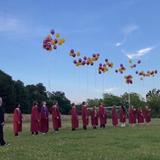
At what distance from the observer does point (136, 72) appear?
1955 inches

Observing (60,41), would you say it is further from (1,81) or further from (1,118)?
(1,81)

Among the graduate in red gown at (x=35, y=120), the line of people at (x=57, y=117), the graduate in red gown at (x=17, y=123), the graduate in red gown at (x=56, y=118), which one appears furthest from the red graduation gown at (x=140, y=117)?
the graduate in red gown at (x=17, y=123)

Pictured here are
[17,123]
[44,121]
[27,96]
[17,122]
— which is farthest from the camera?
[27,96]

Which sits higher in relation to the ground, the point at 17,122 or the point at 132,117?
the point at 132,117

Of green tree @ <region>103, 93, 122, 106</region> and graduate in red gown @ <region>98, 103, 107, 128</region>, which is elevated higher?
green tree @ <region>103, 93, 122, 106</region>

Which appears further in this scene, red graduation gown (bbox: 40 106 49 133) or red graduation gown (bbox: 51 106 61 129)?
red graduation gown (bbox: 51 106 61 129)

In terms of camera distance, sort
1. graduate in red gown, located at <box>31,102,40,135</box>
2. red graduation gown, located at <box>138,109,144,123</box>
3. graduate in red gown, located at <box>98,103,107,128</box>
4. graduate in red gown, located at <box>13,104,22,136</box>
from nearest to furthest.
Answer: graduate in red gown, located at <box>13,104,22,136</box> < graduate in red gown, located at <box>31,102,40,135</box> < graduate in red gown, located at <box>98,103,107,128</box> < red graduation gown, located at <box>138,109,144,123</box>

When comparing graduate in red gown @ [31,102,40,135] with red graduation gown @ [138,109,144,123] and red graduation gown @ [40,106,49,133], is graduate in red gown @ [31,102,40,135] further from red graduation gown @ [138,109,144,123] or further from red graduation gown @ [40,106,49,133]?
red graduation gown @ [138,109,144,123]

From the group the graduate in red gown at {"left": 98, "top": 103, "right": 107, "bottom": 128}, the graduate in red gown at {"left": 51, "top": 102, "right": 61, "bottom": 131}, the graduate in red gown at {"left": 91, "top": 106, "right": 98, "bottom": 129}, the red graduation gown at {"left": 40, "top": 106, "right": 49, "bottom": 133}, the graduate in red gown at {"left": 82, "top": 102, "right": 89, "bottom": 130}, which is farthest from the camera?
the graduate in red gown at {"left": 98, "top": 103, "right": 107, "bottom": 128}

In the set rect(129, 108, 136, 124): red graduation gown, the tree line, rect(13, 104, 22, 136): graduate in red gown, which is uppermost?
the tree line

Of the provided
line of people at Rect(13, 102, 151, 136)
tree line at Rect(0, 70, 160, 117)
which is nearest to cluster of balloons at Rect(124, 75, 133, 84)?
line of people at Rect(13, 102, 151, 136)

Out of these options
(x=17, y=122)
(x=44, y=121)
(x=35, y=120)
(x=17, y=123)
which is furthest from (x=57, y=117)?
(x=17, y=123)

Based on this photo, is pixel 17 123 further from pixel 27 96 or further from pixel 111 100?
pixel 111 100

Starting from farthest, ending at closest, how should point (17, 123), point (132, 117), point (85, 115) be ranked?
point (132, 117) → point (85, 115) → point (17, 123)
